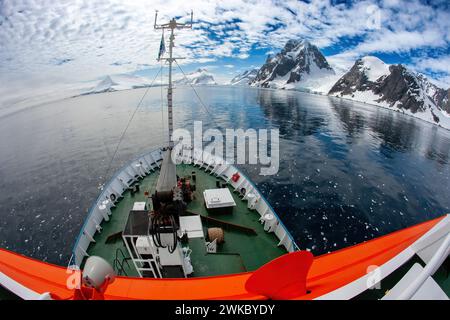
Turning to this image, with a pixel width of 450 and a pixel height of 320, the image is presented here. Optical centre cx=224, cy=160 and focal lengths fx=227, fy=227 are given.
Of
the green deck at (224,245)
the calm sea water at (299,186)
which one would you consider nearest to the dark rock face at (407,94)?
the calm sea water at (299,186)

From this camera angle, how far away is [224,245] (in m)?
11.9

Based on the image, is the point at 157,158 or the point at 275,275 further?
the point at 157,158

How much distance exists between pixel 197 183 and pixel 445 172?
42.3 m

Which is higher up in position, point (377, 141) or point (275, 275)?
point (275, 275)

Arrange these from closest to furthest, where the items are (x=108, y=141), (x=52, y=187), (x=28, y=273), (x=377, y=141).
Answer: (x=28, y=273) < (x=52, y=187) < (x=108, y=141) < (x=377, y=141)

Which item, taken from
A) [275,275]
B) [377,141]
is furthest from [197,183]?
[377,141]

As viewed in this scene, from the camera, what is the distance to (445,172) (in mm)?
36844

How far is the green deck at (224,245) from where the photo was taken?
10172mm

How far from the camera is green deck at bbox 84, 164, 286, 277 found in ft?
33.4

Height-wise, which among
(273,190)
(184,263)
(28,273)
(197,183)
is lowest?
(273,190)

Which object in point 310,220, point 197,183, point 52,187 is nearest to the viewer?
point 197,183

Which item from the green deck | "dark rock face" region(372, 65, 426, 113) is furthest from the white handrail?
"dark rock face" region(372, 65, 426, 113)

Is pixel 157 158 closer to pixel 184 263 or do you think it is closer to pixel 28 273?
pixel 184 263

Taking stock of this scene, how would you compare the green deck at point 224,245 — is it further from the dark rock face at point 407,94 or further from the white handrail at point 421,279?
the dark rock face at point 407,94
